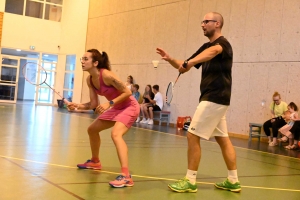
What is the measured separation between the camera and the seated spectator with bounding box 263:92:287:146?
11.9m

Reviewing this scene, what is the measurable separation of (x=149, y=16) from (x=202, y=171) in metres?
14.0

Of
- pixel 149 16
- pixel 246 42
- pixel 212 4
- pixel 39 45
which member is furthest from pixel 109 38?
pixel 246 42

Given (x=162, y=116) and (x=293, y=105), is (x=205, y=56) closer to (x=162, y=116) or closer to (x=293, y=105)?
(x=293, y=105)

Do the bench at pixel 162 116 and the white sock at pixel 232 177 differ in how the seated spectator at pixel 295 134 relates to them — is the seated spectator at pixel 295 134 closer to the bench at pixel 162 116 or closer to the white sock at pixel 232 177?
the bench at pixel 162 116

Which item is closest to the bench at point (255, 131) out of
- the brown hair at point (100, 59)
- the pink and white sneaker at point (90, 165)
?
the pink and white sneaker at point (90, 165)

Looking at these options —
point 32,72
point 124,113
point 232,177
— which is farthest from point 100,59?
point 32,72

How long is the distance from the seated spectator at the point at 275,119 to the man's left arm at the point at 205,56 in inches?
324

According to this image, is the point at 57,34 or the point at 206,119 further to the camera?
the point at 57,34

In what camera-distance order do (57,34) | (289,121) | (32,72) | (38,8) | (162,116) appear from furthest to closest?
(57,34)
(38,8)
(162,116)
(289,121)
(32,72)

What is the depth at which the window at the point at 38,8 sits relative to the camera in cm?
2458

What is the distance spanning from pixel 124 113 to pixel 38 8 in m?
22.5

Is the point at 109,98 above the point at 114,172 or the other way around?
above

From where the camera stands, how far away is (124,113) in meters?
4.97

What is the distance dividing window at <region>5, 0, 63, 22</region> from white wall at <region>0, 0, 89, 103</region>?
460 mm
